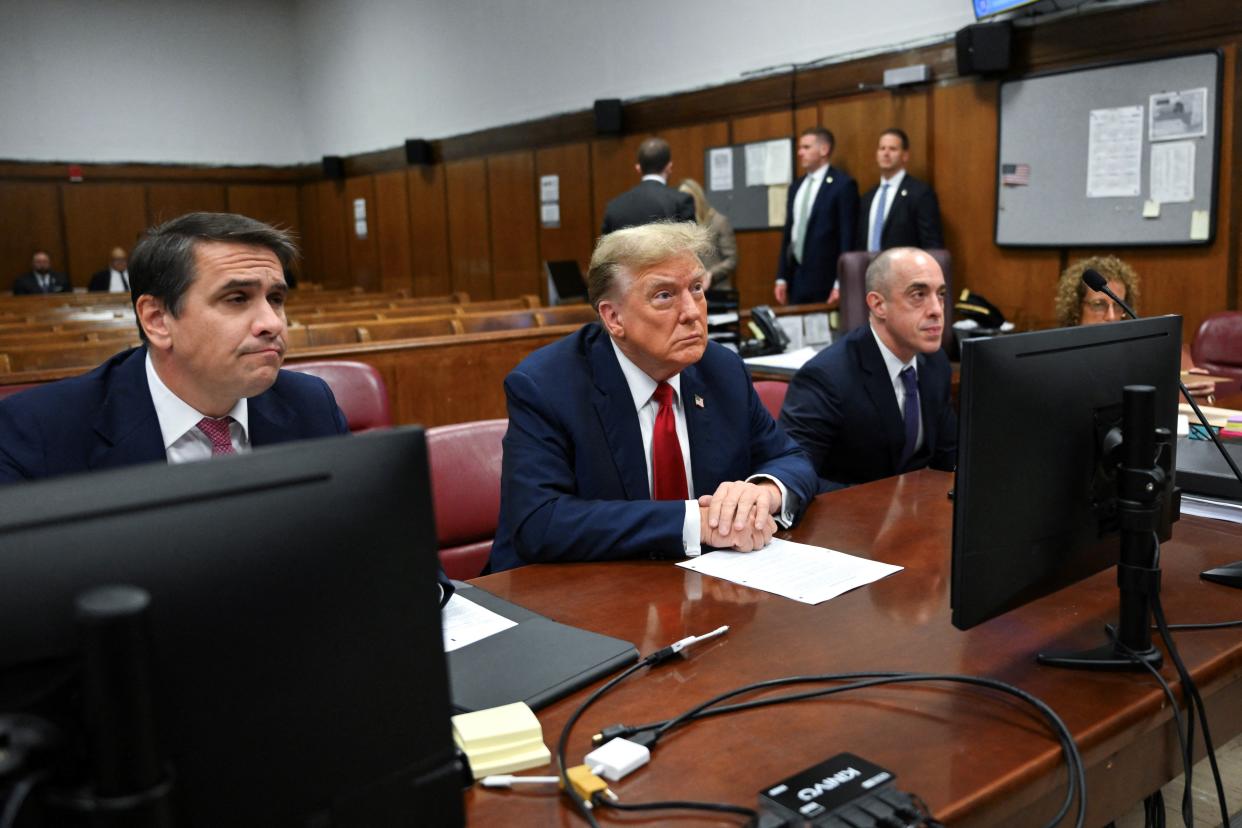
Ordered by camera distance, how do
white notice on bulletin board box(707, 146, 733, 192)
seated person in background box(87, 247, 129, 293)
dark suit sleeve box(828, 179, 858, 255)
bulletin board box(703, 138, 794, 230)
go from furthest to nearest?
seated person in background box(87, 247, 129, 293) < white notice on bulletin board box(707, 146, 733, 192) < bulletin board box(703, 138, 794, 230) < dark suit sleeve box(828, 179, 858, 255)

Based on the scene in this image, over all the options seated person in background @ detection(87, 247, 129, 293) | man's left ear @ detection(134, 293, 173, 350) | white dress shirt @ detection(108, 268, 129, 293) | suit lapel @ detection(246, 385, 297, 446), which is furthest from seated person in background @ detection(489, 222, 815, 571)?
white dress shirt @ detection(108, 268, 129, 293)

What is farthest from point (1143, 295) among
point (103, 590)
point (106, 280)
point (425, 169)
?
point (106, 280)

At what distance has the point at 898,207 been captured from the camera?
6.92 metres

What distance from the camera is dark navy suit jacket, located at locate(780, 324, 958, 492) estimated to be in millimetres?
2801

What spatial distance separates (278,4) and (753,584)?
48.5 ft

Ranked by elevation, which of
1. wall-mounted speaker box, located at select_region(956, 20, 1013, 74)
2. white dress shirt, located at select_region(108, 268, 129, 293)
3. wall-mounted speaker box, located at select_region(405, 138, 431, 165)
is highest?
wall-mounted speaker box, located at select_region(405, 138, 431, 165)

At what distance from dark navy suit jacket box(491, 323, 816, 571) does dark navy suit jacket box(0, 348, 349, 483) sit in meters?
0.43

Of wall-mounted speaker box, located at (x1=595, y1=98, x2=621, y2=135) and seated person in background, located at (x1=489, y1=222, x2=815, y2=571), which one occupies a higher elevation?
wall-mounted speaker box, located at (x1=595, y1=98, x2=621, y2=135)

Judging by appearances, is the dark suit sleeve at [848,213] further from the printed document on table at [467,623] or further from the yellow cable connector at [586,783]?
the yellow cable connector at [586,783]

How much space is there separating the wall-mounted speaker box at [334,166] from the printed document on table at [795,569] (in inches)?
515

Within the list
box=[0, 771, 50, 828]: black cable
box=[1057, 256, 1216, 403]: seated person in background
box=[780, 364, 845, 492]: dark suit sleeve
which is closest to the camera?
box=[0, 771, 50, 828]: black cable

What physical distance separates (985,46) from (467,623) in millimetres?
5940

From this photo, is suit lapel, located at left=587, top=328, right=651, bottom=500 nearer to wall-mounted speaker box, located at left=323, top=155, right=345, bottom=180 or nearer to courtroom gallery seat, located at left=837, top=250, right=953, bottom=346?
courtroom gallery seat, located at left=837, top=250, right=953, bottom=346


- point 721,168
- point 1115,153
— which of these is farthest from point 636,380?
point 721,168
